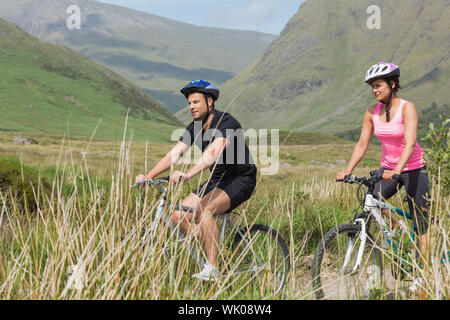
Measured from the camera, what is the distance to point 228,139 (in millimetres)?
4363

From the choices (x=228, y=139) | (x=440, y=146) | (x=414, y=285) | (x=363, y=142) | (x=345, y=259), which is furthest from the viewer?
(x=440, y=146)

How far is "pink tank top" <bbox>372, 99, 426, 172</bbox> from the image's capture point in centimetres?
472

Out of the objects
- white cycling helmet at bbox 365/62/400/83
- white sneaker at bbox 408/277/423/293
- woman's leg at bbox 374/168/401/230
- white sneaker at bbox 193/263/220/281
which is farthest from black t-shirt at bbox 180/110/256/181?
white sneaker at bbox 408/277/423/293

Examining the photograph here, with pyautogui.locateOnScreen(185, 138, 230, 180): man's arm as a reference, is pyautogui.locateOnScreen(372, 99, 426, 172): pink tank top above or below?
above

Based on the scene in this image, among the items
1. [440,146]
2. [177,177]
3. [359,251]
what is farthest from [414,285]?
[440,146]

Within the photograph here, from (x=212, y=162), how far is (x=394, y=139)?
191cm

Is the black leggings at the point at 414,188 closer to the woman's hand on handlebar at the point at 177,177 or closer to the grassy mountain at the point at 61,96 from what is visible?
the woman's hand on handlebar at the point at 177,177

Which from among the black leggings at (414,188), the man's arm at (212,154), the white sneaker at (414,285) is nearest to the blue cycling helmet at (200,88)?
the man's arm at (212,154)

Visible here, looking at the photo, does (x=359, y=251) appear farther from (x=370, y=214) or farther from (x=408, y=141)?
(x=408, y=141)

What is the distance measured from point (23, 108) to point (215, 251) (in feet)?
515

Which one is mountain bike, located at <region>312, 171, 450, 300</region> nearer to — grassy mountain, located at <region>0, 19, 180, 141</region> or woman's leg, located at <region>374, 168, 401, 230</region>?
woman's leg, located at <region>374, 168, 401, 230</region>

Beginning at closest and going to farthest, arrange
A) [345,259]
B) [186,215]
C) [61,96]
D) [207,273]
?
[207,273], [186,215], [345,259], [61,96]

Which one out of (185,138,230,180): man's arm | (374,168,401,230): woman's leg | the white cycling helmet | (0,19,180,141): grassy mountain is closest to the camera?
(185,138,230,180): man's arm
